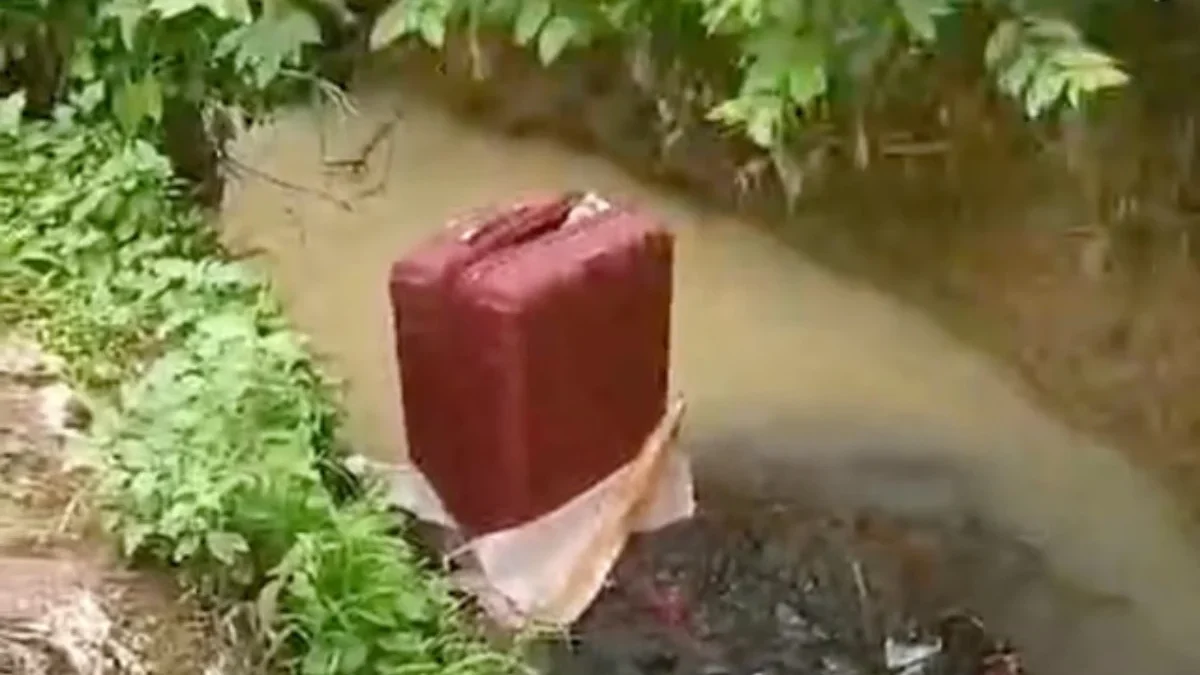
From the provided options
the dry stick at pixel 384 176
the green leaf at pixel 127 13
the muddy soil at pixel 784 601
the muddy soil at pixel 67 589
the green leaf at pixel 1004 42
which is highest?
the green leaf at pixel 1004 42

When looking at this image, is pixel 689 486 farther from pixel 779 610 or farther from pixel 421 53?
pixel 421 53

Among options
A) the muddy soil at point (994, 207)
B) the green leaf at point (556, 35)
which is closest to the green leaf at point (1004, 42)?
the green leaf at point (556, 35)

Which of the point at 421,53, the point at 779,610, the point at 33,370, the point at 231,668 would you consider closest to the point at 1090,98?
the point at 231,668

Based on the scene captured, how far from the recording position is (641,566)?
3.83 m

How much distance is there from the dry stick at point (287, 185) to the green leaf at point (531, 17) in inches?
53.2

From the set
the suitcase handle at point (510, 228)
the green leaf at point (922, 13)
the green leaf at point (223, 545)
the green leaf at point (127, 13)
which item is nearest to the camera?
the green leaf at point (922, 13)

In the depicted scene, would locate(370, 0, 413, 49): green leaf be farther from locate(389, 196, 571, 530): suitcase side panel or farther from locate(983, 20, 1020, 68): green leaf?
locate(389, 196, 571, 530): suitcase side panel

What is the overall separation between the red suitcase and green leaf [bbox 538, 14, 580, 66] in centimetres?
122

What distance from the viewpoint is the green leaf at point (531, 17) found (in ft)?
7.36

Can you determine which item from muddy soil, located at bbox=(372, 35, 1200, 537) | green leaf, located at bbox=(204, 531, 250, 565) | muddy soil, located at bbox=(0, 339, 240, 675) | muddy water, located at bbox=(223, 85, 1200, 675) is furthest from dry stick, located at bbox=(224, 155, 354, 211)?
green leaf, located at bbox=(204, 531, 250, 565)

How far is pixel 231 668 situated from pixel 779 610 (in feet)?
5.38

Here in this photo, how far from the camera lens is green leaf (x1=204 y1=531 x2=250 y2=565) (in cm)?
234

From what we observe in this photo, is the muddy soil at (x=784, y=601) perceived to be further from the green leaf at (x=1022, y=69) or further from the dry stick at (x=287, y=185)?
the green leaf at (x=1022, y=69)

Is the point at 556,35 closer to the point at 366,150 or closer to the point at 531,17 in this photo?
the point at 531,17
